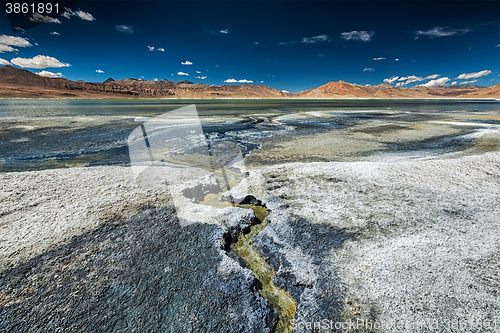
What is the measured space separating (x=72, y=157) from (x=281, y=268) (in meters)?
7.26

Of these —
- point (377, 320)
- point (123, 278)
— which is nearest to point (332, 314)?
point (377, 320)

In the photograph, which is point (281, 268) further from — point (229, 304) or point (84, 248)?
point (84, 248)

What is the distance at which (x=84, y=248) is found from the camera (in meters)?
2.71

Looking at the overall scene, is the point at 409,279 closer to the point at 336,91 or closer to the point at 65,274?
the point at 65,274

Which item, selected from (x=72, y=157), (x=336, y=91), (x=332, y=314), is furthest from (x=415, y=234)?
(x=336, y=91)

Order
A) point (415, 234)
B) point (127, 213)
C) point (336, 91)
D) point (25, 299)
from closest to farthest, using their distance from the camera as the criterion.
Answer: point (25, 299) < point (415, 234) < point (127, 213) < point (336, 91)

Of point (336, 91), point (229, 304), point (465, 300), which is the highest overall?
point (336, 91)

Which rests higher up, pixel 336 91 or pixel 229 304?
pixel 336 91

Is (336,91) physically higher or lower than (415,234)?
higher

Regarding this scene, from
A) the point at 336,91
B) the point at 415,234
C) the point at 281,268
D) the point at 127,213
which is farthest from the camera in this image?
the point at 336,91

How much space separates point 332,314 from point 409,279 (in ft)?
2.97

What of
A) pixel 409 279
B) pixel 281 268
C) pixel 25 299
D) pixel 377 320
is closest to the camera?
pixel 377 320

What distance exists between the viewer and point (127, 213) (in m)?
3.44

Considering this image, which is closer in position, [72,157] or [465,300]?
[465,300]
